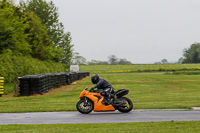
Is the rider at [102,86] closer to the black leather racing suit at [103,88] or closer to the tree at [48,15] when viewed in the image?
the black leather racing suit at [103,88]

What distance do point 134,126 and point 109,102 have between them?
366 cm

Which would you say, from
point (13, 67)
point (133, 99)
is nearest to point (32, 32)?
point (13, 67)

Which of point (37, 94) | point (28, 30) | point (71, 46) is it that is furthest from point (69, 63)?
point (37, 94)

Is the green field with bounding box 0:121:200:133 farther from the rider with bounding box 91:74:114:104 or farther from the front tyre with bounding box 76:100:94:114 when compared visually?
the rider with bounding box 91:74:114:104

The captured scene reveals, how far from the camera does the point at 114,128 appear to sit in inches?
338

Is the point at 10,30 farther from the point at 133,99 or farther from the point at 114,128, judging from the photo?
the point at 114,128

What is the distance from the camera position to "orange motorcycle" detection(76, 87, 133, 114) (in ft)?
40.9

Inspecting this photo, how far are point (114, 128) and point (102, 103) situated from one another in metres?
3.94

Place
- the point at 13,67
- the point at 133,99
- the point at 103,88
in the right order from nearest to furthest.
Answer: the point at 103,88 → the point at 133,99 → the point at 13,67

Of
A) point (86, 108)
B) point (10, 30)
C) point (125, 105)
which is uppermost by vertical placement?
point (10, 30)

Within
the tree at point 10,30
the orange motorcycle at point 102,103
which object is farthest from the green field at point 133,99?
the tree at point 10,30

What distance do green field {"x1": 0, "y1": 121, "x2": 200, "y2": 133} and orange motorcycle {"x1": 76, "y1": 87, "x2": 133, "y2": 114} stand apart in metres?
3.14

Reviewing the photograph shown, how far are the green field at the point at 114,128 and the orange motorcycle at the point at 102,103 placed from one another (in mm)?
3136

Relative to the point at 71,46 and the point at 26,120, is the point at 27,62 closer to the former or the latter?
the point at 26,120
